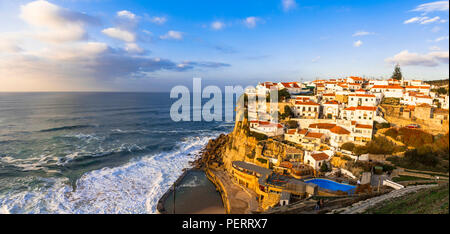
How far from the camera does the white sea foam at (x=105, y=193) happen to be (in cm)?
1583

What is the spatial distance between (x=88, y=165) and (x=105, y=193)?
7.79 metres

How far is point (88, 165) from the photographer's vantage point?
24.1 meters

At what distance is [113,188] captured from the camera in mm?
19031

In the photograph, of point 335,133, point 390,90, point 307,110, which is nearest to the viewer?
point 335,133

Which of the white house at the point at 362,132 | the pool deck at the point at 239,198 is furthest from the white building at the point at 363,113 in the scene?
the pool deck at the point at 239,198

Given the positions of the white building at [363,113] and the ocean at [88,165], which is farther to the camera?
the white building at [363,113]

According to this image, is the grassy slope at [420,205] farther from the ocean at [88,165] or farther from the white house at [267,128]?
the white house at [267,128]

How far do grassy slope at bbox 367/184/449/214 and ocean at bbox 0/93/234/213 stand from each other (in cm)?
1454

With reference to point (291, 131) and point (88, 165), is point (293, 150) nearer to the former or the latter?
point (291, 131)

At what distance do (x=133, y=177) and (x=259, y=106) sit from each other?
1882 cm

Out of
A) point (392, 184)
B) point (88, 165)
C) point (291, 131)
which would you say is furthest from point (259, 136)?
point (88, 165)

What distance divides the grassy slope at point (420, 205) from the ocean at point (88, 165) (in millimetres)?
14538

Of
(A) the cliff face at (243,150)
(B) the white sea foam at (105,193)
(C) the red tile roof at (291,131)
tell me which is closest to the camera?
(B) the white sea foam at (105,193)

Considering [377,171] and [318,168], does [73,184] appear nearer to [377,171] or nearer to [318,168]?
[318,168]
